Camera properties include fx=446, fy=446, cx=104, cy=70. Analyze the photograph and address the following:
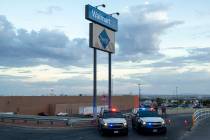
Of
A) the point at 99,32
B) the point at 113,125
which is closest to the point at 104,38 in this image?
the point at 99,32

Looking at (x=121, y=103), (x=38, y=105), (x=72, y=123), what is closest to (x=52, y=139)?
(x=72, y=123)

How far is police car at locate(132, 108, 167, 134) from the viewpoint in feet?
90.5

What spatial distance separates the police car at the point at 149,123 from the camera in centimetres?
2758

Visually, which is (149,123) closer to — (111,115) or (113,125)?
(113,125)

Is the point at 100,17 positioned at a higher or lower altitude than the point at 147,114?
higher

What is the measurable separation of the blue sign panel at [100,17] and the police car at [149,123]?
47.8ft

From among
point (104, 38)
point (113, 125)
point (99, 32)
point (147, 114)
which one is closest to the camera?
point (113, 125)

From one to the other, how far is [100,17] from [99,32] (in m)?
1.48

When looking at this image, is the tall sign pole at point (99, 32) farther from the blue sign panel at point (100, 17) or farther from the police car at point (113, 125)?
the police car at point (113, 125)

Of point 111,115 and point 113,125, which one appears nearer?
point 113,125

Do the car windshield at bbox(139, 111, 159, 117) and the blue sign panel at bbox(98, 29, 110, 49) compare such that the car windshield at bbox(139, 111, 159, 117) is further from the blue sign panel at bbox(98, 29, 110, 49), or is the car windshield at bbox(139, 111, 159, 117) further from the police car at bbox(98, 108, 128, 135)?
the blue sign panel at bbox(98, 29, 110, 49)

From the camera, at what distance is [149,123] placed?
27688 millimetres

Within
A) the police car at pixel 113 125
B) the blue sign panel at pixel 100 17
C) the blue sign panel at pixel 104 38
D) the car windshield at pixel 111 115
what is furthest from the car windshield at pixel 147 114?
the blue sign panel at pixel 104 38

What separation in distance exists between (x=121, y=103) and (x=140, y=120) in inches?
3432
